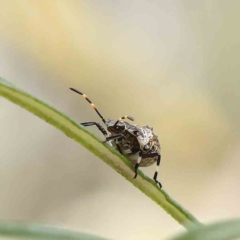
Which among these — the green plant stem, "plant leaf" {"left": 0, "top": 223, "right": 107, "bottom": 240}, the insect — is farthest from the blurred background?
"plant leaf" {"left": 0, "top": 223, "right": 107, "bottom": 240}

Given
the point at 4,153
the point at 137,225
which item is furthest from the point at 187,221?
the point at 4,153

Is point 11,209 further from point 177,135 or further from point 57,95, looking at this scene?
point 177,135

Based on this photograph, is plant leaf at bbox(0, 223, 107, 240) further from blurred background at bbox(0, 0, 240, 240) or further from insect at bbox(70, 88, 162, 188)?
blurred background at bbox(0, 0, 240, 240)

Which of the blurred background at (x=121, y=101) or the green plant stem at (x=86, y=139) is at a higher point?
the blurred background at (x=121, y=101)

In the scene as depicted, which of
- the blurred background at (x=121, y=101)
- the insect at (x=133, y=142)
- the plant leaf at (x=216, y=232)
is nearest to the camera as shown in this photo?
the plant leaf at (x=216, y=232)

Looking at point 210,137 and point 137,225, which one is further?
point 210,137

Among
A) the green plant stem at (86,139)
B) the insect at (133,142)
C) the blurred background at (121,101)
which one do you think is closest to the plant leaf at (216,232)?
the green plant stem at (86,139)

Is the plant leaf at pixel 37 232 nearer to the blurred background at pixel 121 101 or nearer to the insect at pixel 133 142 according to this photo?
the insect at pixel 133 142
